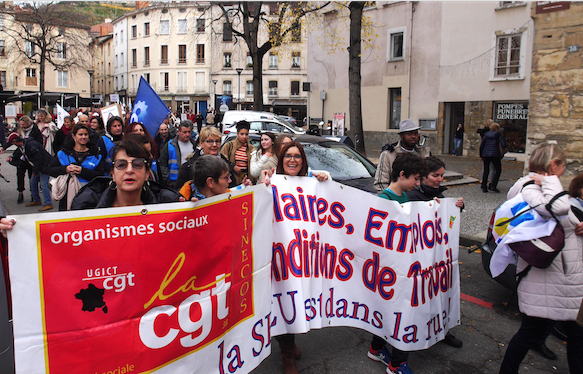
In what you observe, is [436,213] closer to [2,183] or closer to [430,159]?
[430,159]

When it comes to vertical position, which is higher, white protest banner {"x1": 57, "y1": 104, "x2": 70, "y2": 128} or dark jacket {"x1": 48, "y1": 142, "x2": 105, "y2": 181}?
white protest banner {"x1": 57, "y1": 104, "x2": 70, "y2": 128}

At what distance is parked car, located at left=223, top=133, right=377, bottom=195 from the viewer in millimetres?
7179

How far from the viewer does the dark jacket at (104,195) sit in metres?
2.76

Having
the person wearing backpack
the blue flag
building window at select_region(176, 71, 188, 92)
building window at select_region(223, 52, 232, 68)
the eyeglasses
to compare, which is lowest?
the person wearing backpack

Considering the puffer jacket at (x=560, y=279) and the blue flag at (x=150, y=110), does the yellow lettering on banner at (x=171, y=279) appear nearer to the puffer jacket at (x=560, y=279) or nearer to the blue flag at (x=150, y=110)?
the puffer jacket at (x=560, y=279)

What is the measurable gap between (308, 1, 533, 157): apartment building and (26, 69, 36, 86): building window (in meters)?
50.4

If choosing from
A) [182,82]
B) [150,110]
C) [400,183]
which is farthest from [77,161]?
[182,82]

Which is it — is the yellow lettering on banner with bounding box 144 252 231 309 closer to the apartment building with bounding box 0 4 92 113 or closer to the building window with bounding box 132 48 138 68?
the apartment building with bounding box 0 4 92 113

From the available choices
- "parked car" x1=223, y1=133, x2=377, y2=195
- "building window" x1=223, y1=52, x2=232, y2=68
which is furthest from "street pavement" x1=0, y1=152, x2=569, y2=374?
"building window" x1=223, y1=52, x2=232, y2=68

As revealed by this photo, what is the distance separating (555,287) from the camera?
2881 mm

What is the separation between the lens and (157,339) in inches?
95.3

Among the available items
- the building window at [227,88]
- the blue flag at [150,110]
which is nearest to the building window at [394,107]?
the blue flag at [150,110]

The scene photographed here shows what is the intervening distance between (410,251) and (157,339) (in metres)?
1.85

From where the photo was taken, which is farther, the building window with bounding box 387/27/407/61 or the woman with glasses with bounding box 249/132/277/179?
the building window with bounding box 387/27/407/61
